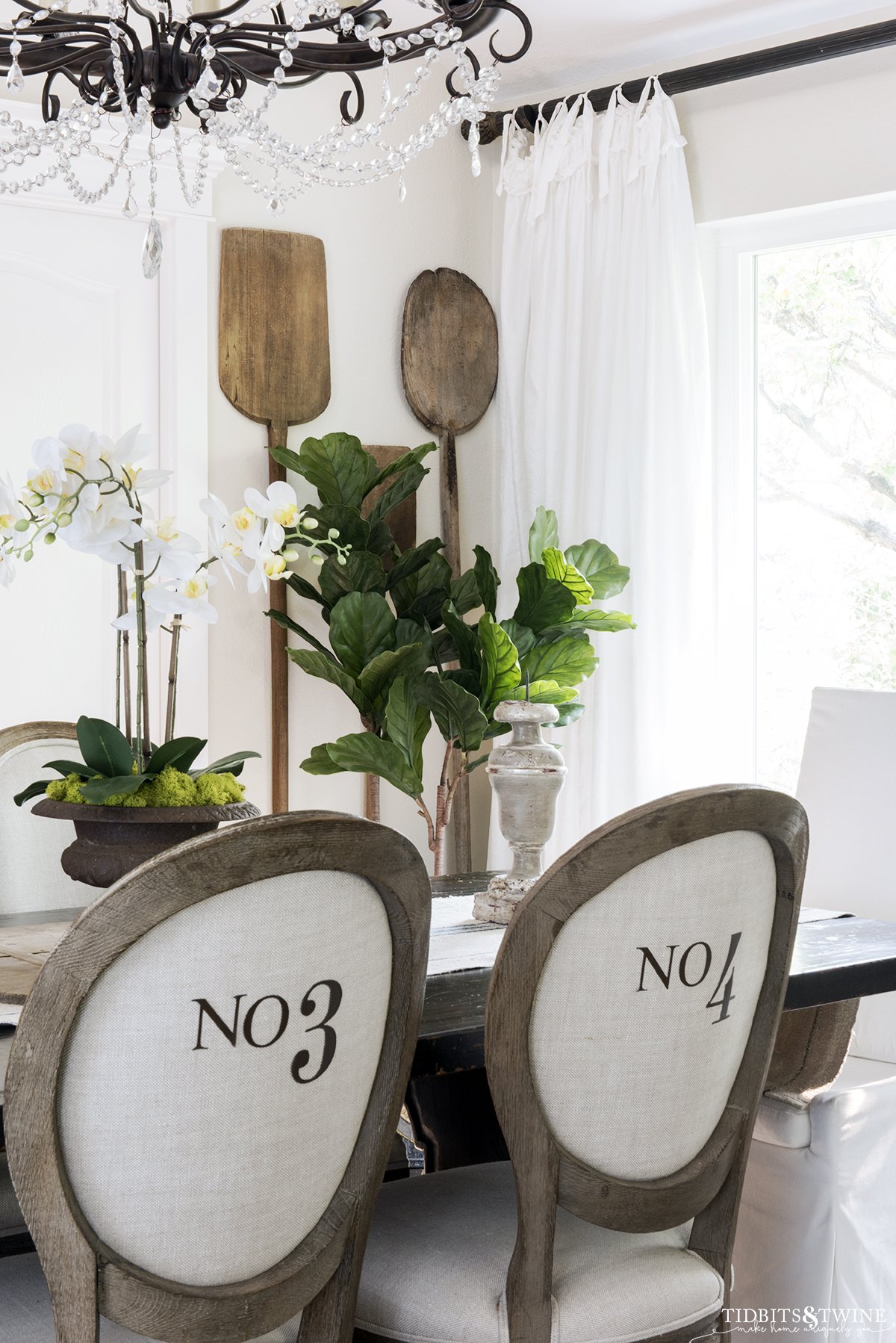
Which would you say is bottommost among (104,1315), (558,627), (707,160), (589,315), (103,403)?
(104,1315)

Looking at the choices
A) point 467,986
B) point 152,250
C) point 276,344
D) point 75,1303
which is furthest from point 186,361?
point 75,1303

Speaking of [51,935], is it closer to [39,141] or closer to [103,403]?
[39,141]

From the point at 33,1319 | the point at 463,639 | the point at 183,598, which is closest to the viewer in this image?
the point at 33,1319

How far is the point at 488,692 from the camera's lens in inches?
133

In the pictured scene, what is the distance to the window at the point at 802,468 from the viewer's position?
136 inches

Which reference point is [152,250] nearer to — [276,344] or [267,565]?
[267,565]

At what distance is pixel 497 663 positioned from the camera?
11.0ft

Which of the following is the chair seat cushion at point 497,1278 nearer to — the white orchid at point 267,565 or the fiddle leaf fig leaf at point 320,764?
the white orchid at point 267,565

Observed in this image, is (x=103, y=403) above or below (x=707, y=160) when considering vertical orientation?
below

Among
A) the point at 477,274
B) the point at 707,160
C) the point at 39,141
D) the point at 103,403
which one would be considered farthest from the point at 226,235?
the point at 39,141

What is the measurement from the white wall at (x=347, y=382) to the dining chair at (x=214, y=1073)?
2.38 m

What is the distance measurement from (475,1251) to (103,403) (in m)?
2.46

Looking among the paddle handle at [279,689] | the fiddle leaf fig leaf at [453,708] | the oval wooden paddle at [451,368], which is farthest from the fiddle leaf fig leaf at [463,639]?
the oval wooden paddle at [451,368]

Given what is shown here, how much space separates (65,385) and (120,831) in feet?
6.48
